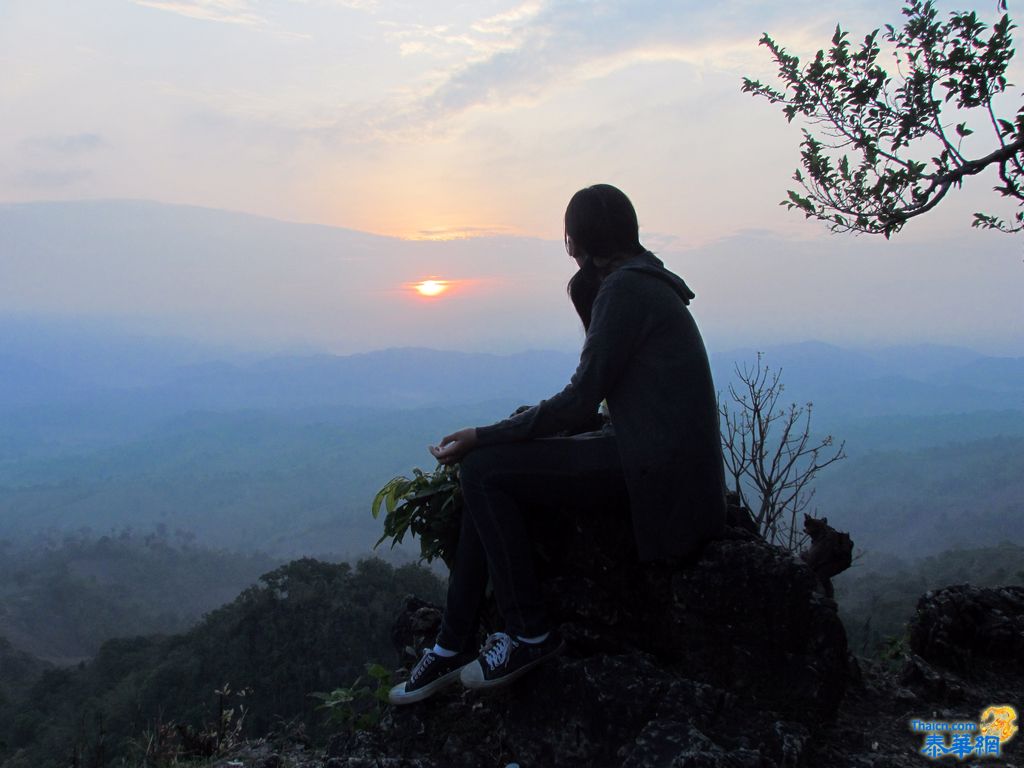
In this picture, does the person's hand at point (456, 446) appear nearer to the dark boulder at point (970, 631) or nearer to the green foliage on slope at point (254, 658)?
the dark boulder at point (970, 631)

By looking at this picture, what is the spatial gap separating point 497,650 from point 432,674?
1.51 ft

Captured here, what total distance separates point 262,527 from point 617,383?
175 meters

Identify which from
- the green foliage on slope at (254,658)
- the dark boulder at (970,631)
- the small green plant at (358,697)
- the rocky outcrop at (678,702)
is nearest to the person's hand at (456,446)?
the rocky outcrop at (678,702)

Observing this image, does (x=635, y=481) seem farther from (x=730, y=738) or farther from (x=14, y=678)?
(x=14, y=678)

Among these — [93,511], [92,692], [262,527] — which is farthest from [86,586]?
[93,511]

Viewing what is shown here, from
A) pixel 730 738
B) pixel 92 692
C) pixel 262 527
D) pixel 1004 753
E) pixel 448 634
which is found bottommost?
pixel 262 527

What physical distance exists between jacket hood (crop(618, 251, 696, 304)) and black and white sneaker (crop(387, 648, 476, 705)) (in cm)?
208

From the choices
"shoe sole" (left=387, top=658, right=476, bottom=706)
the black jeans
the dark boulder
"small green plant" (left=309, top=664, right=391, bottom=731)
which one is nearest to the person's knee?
the black jeans

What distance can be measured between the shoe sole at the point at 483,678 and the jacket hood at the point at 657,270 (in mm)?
1856

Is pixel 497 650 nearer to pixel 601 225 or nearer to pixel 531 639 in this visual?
pixel 531 639

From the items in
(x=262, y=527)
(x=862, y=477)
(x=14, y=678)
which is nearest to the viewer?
(x=14, y=678)

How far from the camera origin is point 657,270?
11.8ft

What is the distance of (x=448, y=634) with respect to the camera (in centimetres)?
379

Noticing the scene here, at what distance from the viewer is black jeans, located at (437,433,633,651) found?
358 centimetres
